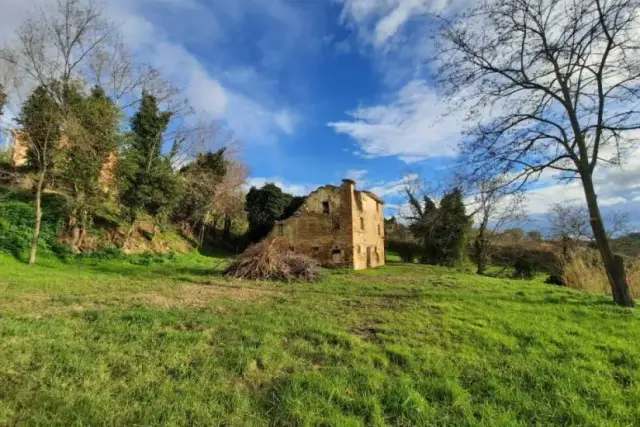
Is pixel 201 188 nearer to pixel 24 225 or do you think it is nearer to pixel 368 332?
pixel 24 225

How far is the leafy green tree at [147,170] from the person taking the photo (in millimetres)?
20453

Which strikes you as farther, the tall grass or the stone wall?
the stone wall

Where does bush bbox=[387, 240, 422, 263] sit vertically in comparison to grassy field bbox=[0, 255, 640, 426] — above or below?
above

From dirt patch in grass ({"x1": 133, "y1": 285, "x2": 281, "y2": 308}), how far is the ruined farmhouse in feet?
33.4

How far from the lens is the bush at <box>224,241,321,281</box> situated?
15055 millimetres

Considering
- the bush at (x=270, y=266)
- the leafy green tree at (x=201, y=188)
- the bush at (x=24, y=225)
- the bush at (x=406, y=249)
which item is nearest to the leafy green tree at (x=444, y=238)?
the bush at (x=406, y=249)

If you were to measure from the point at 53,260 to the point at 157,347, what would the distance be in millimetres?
13892

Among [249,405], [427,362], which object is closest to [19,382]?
[249,405]

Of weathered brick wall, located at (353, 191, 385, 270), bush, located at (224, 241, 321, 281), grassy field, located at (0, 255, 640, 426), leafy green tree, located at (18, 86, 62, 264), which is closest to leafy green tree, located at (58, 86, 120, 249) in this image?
leafy green tree, located at (18, 86, 62, 264)

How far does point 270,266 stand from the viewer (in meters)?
15.2

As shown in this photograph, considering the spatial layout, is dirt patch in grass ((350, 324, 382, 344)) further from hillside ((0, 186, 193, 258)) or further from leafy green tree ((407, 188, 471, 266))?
leafy green tree ((407, 188, 471, 266))

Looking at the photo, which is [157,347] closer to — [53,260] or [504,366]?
[504,366]

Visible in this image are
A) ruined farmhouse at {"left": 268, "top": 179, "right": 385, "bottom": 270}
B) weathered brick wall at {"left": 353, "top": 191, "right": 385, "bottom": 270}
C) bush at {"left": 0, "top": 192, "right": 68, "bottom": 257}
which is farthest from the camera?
weathered brick wall at {"left": 353, "top": 191, "right": 385, "bottom": 270}

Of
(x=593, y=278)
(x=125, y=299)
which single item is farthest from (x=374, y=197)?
(x=125, y=299)
